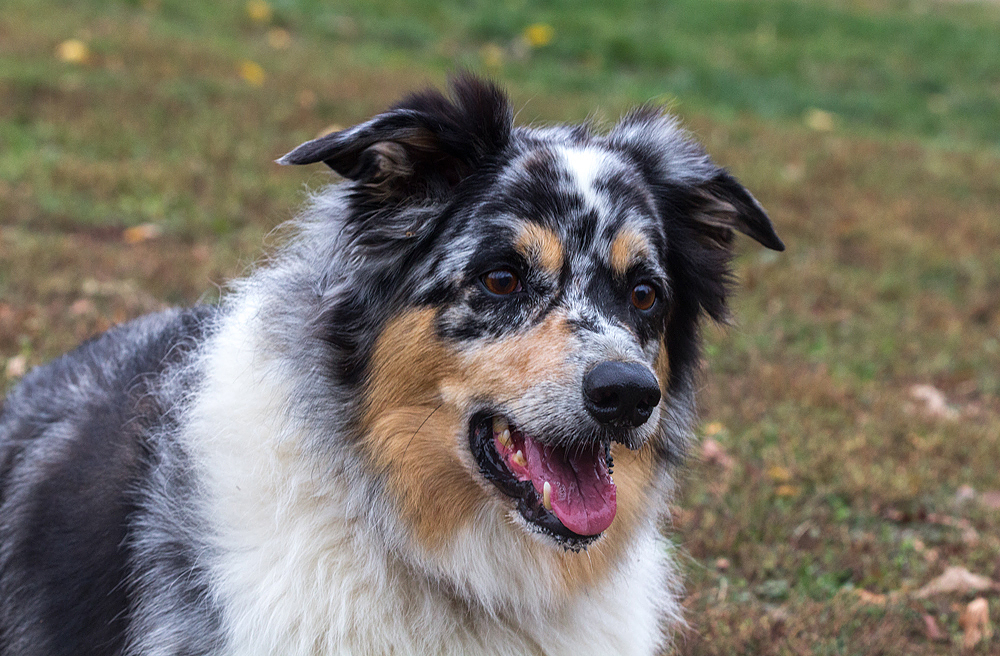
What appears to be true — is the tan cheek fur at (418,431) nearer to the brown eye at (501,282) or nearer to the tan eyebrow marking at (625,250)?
the brown eye at (501,282)

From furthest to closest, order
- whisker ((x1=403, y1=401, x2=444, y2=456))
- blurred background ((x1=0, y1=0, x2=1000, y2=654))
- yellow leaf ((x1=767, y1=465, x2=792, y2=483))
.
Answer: yellow leaf ((x1=767, y1=465, x2=792, y2=483)), blurred background ((x1=0, y1=0, x2=1000, y2=654)), whisker ((x1=403, y1=401, x2=444, y2=456))

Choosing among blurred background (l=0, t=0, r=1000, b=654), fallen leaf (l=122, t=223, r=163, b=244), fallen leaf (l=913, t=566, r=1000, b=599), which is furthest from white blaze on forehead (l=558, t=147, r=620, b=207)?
fallen leaf (l=122, t=223, r=163, b=244)

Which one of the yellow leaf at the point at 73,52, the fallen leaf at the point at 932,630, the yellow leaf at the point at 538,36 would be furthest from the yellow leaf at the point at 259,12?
the fallen leaf at the point at 932,630

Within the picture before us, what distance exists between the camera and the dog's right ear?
3021 millimetres

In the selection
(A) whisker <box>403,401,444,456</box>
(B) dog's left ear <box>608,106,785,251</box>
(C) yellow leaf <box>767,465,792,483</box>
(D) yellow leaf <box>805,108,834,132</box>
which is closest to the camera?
(A) whisker <box>403,401,444,456</box>

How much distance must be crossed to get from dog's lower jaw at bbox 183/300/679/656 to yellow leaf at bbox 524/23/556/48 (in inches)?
511

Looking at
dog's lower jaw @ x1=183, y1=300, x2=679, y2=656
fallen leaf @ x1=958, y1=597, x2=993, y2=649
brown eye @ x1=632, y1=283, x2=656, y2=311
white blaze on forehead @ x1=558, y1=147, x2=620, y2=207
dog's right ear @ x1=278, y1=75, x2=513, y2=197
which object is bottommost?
fallen leaf @ x1=958, y1=597, x2=993, y2=649

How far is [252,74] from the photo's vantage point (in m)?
11.8

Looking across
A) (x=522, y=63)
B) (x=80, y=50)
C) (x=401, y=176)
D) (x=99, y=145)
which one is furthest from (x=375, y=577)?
(x=522, y=63)

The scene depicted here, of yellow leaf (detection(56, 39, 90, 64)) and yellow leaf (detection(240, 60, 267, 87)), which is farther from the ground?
yellow leaf (detection(56, 39, 90, 64))

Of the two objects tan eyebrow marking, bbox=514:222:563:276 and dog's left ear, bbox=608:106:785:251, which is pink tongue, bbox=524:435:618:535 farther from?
dog's left ear, bbox=608:106:785:251

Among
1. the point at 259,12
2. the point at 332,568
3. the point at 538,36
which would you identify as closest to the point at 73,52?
the point at 259,12

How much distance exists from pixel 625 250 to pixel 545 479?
2.63ft

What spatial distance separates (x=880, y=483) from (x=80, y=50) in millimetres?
9930
